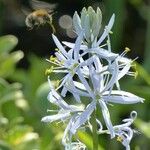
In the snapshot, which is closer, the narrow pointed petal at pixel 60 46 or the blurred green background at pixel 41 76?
the narrow pointed petal at pixel 60 46

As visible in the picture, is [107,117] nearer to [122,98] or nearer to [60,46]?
[122,98]

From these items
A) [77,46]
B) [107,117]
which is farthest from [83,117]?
[77,46]

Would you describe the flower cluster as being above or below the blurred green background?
above

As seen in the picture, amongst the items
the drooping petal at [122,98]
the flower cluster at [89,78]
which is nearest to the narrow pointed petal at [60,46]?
the flower cluster at [89,78]

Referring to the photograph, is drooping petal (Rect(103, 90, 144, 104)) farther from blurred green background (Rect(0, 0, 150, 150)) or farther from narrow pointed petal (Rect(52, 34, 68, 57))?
blurred green background (Rect(0, 0, 150, 150))

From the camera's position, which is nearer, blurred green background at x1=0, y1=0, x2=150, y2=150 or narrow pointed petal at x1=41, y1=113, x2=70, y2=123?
narrow pointed petal at x1=41, y1=113, x2=70, y2=123

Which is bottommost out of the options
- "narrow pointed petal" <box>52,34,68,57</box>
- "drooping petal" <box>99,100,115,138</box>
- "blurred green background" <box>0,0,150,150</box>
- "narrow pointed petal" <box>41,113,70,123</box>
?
"blurred green background" <box>0,0,150,150</box>

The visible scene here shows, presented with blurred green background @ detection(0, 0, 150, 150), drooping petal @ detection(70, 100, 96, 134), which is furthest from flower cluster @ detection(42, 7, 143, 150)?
blurred green background @ detection(0, 0, 150, 150)

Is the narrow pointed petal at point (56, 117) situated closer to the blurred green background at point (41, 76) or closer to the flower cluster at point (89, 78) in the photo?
the flower cluster at point (89, 78)
